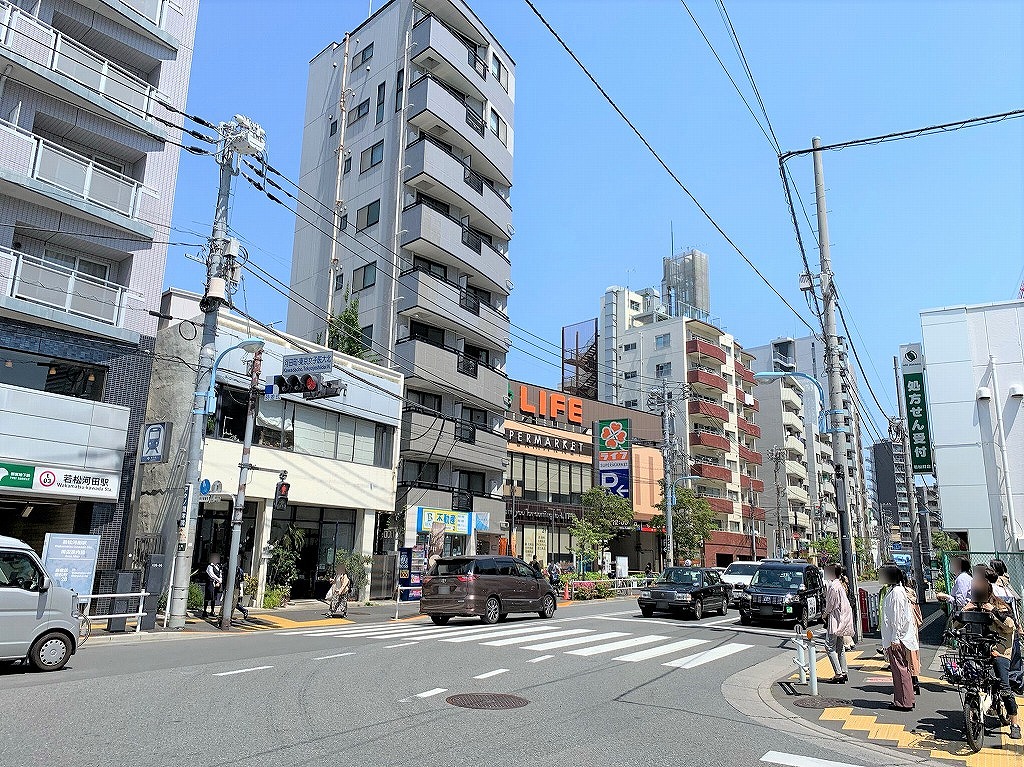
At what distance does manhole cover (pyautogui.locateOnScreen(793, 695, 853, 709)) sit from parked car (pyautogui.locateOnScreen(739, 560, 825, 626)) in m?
10.0

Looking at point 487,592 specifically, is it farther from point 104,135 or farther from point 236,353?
point 104,135

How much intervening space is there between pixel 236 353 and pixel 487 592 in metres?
11.7

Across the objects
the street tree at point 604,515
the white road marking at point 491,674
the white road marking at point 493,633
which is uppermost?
the street tree at point 604,515

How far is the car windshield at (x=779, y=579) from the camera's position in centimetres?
2134

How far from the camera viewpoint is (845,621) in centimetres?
1125

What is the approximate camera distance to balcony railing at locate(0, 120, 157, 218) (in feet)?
62.0

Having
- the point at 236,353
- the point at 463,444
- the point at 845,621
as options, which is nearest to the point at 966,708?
the point at 845,621

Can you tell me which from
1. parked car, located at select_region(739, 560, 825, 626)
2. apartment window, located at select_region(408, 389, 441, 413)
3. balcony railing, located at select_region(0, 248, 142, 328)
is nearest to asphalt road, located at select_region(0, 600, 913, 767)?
parked car, located at select_region(739, 560, 825, 626)

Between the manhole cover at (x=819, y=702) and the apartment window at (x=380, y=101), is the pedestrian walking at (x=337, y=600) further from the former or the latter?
the apartment window at (x=380, y=101)

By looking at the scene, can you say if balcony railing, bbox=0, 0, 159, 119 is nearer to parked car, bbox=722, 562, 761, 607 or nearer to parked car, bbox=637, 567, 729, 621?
parked car, bbox=637, 567, 729, 621

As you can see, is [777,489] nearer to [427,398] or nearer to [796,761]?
[427,398]

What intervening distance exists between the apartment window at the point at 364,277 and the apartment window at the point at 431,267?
227 centimetres

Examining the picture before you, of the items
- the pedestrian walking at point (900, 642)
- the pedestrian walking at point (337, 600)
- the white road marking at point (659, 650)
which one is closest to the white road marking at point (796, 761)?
the pedestrian walking at point (900, 642)

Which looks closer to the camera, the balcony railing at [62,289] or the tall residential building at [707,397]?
the balcony railing at [62,289]
